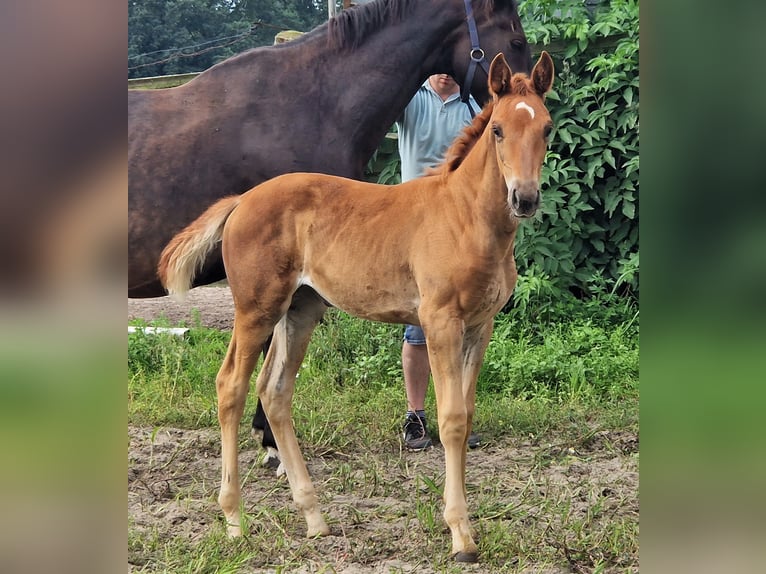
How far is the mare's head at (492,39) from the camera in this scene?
3633 mm

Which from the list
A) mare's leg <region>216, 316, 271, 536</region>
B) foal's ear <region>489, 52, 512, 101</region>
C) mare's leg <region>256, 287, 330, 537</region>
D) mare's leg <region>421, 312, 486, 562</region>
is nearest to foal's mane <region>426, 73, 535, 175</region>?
foal's ear <region>489, 52, 512, 101</region>

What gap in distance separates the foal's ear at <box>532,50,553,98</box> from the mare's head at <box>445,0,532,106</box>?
3.54 feet

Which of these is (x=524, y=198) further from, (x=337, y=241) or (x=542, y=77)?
(x=337, y=241)

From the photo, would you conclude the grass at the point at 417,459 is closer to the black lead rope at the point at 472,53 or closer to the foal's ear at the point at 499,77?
the foal's ear at the point at 499,77

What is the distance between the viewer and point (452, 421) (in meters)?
2.65

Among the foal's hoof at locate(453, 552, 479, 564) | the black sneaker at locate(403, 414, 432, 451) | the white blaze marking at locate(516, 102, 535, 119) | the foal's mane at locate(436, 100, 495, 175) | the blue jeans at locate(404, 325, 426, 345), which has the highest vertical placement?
the white blaze marking at locate(516, 102, 535, 119)

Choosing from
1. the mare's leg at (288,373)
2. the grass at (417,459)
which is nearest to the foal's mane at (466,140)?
the mare's leg at (288,373)

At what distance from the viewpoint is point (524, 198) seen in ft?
7.71

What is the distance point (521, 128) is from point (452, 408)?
0.98 metres

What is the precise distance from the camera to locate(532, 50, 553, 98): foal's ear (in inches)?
99.6

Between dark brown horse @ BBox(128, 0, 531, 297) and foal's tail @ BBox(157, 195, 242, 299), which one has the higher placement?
dark brown horse @ BBox(128, 0, 531, 297)

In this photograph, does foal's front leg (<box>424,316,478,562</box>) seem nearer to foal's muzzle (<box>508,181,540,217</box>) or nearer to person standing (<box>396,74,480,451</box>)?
foal's muzzle (<box>508,181,540,217</box>)

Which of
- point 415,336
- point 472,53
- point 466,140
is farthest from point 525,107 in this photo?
point 415,336
